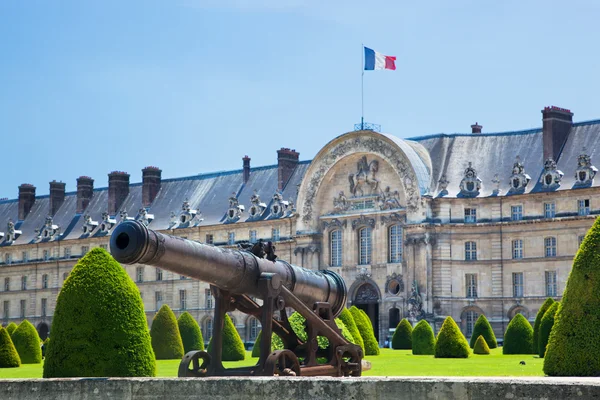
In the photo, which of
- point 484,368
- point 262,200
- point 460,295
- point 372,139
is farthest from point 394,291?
point 484,368

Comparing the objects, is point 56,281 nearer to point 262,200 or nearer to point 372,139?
point 262,200

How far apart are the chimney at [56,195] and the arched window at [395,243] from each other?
115ft

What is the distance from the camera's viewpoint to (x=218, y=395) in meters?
13.9

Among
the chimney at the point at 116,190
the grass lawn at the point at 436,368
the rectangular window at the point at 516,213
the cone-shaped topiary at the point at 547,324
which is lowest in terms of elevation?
the grass lawn at the point at 436,368

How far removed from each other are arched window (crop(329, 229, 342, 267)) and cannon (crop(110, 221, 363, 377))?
45.7 m

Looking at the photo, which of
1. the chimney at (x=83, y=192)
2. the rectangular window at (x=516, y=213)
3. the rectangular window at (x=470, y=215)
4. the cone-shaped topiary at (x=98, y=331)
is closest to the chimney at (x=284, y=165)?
the rectangular window at (x=470, y=215)

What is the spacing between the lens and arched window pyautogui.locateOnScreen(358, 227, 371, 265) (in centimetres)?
6544

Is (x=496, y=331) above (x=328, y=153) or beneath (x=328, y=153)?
beneath

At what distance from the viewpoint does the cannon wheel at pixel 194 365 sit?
56.9ft

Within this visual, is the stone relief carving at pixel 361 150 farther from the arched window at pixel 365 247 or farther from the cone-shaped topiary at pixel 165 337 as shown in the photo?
the cone-shaped topiary at pixel 165 337

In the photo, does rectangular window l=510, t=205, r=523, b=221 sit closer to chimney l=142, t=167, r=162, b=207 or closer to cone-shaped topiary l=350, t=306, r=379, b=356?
cone-shaped topiary l=350, t=306, r=379, b=356

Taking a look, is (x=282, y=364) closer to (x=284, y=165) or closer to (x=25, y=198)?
(x=284, y=165)

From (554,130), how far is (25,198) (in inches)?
1914

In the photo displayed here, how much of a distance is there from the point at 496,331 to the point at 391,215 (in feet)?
30.6
